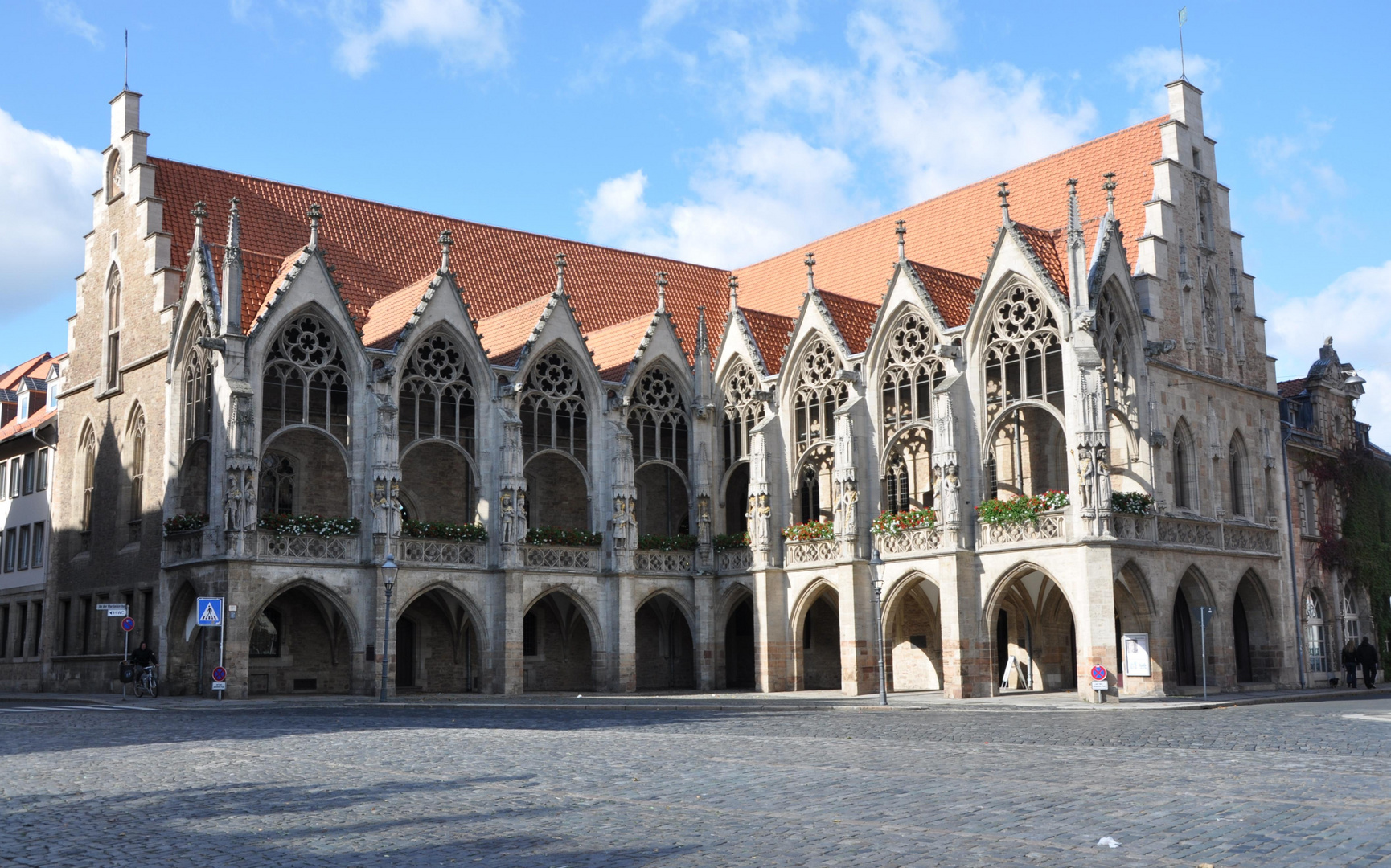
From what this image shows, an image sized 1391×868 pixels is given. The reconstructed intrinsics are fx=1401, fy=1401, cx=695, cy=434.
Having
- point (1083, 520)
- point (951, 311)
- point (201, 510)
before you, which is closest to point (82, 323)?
point (201, 510)

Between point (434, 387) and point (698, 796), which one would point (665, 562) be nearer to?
point (434, 387)

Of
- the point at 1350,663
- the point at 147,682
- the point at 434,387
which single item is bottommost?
the point at 1350,663

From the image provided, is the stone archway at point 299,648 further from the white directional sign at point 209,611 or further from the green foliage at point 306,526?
the white directional sign at point 209,611

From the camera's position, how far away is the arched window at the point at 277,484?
43781 millimetres

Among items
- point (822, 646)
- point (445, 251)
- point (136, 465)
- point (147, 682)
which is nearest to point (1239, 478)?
point (822, 646)

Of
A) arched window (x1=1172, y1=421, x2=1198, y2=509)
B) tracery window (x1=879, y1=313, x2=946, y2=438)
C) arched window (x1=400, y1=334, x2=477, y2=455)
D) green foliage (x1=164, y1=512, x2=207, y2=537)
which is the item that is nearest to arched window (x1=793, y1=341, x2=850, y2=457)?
tracery window (x1=879, y1=313, x2=946, y2=438)

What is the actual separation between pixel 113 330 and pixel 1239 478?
1481 inches

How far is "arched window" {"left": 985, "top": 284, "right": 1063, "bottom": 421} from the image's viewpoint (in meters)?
40.1

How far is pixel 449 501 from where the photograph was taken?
47.3 meters

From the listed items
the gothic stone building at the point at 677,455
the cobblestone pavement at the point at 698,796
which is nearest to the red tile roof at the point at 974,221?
the gothic stone building at the point at 677,455

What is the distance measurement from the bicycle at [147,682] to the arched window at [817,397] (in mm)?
20992

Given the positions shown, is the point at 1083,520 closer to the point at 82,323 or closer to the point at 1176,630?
the point at 1176,630

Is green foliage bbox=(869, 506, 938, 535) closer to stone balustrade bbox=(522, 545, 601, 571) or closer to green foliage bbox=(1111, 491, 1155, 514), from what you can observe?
green foliage bbox=(1111, 491, 1155, 514)

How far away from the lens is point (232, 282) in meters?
40.0
